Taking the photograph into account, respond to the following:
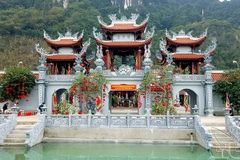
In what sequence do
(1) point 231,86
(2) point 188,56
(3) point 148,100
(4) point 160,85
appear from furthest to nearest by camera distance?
1. (2) point 188,56
2. (1) point 231,86
3. (3) point 148,100
4. (4) point 160,85

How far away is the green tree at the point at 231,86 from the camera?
2048 cm

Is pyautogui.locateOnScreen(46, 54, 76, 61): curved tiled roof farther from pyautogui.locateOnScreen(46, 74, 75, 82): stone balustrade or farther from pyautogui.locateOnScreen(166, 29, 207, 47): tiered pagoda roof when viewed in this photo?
pyautogui.locateOnScreen(166, 29, 207, 47): tiered pagoda roof

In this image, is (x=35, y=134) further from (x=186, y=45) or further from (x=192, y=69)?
(x=186, y=45)

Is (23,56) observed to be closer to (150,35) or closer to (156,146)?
(150,35)

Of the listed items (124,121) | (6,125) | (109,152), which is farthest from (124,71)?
(6,125)

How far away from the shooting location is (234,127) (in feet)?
42.2

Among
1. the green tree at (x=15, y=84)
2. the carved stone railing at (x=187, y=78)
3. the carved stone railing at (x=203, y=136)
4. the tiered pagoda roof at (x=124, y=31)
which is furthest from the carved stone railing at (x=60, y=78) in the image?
the carved stone railing at (x=203, y=136)

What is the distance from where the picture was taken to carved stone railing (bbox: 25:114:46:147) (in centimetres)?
1277

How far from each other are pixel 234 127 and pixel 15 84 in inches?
692

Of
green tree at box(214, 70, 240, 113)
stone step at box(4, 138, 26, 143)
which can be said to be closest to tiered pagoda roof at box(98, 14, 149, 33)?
green tree at box(214, 70, 240, 113)

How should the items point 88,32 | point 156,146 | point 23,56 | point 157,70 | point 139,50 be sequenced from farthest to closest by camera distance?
point 88,32 → point 23,56 → point 139,50 → point 157,70 → point 156,146

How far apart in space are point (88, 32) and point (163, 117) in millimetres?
54341

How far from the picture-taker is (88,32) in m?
65.9

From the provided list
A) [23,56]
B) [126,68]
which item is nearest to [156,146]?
[126,68]
